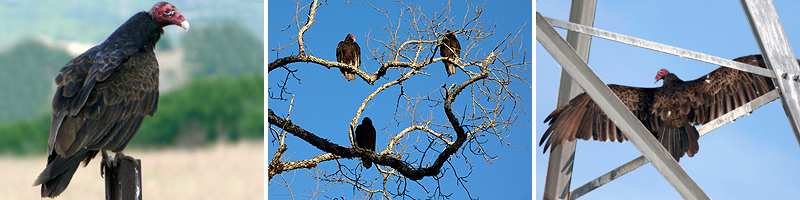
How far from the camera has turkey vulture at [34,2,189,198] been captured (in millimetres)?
2334

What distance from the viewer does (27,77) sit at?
3.29 meters

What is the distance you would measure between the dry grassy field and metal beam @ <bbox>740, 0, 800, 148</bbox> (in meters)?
2.15

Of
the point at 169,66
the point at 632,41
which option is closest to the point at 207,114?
Answer: the point at 169,66

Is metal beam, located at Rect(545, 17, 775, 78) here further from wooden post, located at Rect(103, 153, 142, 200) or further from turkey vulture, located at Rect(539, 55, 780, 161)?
wooden post, located at Rect(103, 153, 142, 200)

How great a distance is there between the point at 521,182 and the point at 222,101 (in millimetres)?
1585

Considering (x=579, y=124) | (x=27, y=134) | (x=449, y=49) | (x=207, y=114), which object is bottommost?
(x=579, y=124)

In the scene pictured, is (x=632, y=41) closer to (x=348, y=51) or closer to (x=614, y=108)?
(x=614, y=108)

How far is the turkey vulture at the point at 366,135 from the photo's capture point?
343cm

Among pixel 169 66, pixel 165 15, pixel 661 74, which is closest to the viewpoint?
pixel 165 15

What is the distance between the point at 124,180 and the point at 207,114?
1.49m

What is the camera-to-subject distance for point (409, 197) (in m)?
3.57

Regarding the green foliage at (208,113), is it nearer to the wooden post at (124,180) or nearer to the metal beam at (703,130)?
the wooden post at (124,180)

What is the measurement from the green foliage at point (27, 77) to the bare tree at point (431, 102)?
1.13 meters

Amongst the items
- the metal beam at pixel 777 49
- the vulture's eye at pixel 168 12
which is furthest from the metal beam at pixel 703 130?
the vulture's eye at pixel 168 12
